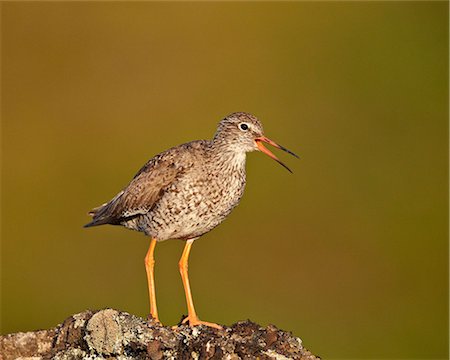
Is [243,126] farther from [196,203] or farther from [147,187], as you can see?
[147,187]

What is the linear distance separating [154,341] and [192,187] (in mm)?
2536

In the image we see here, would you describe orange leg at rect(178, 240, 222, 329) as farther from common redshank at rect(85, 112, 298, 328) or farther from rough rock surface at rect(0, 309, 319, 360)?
rough rock surface at rect(0, 309, 319, 360)

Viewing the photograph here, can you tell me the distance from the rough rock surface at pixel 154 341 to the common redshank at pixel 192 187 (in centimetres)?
170

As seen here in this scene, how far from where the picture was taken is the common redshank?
9.82 m

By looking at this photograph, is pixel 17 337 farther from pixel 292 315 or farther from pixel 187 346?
pixel 292 315

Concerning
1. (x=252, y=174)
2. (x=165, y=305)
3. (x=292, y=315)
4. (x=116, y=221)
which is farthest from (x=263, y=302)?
(x=116, y=221)

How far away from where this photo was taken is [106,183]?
70.2ft

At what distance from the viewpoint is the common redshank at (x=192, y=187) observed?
9.82 meters

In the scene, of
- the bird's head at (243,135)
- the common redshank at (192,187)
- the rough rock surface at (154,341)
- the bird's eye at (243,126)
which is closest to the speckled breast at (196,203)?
the common redshank at (192,187)

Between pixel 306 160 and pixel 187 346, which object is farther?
pixel 306 160

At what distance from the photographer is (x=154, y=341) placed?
763cm

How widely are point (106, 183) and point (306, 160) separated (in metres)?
4.34

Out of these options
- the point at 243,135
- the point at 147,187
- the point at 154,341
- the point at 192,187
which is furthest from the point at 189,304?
the point at 154,341

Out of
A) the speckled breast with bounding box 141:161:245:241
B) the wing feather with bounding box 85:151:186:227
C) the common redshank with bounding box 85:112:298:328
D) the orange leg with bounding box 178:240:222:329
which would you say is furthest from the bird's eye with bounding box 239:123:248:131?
the orange leg with bounding box 178:240:222:329
